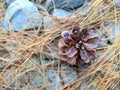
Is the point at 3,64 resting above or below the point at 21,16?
below

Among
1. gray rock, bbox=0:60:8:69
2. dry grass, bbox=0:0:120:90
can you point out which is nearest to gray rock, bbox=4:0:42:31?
dry grass, bbox=0:0:120:90

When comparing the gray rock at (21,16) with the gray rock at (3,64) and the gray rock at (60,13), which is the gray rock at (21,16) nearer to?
the gray rock at (60,13)

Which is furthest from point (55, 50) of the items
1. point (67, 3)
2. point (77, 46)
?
point (67, 3)

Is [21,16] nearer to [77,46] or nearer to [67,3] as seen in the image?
[67,3]

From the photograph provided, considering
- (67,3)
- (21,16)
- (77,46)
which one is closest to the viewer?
(77,46)

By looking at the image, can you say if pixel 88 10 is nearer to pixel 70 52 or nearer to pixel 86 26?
pixel 86 26

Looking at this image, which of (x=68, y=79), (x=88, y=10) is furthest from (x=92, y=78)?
(x=88, y=10)
